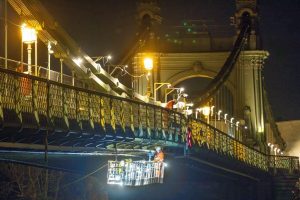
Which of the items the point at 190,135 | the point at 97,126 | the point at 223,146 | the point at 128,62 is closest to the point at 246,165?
the point at 223,146

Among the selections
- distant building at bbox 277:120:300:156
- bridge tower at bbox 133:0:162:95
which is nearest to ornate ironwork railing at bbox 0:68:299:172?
bridge tower at bbox 133:0:162:95

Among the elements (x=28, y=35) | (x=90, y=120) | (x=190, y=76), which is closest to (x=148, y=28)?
(x=190, y=76)

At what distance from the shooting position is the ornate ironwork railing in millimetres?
28719

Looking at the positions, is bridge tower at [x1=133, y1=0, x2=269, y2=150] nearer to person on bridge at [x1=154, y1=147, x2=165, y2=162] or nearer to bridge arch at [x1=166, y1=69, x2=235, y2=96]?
bridge arch at [x1=166, y1=69, x2=235, y2=96]

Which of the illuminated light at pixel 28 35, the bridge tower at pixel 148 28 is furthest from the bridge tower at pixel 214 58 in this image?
the illuminated light at pixel 28 35

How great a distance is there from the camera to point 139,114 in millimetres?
40375

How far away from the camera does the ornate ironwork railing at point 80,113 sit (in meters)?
28.7

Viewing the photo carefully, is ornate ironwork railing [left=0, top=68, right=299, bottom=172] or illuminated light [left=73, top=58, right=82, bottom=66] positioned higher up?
illuminated light [left=73, top=58, right=82, bottom=66]

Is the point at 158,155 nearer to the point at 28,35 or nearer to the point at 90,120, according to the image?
the point at 28,35

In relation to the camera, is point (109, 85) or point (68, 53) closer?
point (68, 53)

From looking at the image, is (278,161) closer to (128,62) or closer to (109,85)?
(128,62)

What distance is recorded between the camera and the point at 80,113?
33344 millimetres

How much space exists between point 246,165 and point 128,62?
1213 centimetres

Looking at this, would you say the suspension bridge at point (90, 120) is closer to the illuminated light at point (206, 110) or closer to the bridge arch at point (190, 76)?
the illuminated light at point (206, 110)
